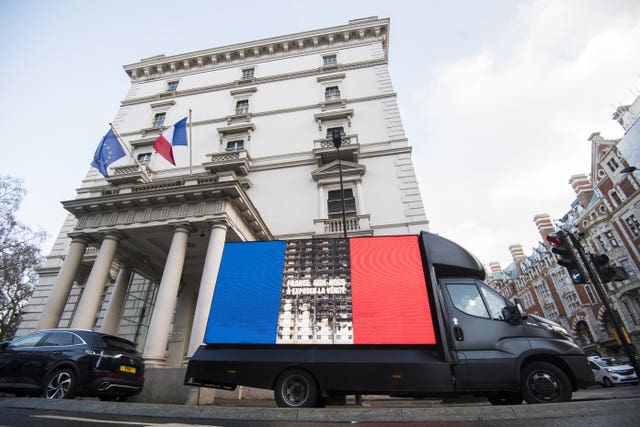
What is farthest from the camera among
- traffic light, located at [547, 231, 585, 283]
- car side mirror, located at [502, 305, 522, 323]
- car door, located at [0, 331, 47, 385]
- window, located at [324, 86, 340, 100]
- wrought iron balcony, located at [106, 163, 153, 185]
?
window, located at [324, 86, 340, 100]

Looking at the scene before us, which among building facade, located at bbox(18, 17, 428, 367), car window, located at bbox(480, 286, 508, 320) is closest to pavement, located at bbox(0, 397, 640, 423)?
building facade, located at bbox(18, 17, 428, 367)

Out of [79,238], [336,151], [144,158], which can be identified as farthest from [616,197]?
[79,238]

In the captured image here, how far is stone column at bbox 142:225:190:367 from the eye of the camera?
8.22 metres

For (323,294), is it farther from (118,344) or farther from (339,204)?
(339,204)

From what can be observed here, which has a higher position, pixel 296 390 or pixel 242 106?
pixel 242 106

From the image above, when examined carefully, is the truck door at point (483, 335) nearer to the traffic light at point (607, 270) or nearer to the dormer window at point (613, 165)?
the traffic light at point (607, 270)

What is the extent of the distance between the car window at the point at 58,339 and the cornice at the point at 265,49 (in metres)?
22.2

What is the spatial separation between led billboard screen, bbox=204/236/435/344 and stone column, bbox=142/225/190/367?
12.2 feet

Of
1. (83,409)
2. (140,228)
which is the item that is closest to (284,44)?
(140,228)

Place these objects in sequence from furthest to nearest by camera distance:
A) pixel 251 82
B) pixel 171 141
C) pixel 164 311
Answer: pixel 251 82 → pixel 171 141 → pixel 164 311

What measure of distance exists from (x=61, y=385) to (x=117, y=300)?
722 centimetres

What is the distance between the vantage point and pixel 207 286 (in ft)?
28.6

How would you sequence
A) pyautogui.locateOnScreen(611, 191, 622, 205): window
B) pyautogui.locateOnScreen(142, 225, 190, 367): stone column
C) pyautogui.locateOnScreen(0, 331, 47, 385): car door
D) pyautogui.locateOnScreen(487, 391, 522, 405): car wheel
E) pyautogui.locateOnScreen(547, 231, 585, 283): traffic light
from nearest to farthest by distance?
1. pyautogui.locateOnScreen(487, 391, 522, 405): car wheel
2. pyautogui.locateOnScreen(0, 331, 47, 385): car door
3. pyautogui.locateOnScreen(547, 231, 585, 283): traffic light
4. pyautogui.locateOnScreen(142, 225, 190, 367): stone column
5. pyautogui.locateOnScreen(611, 191, 622, 205): window

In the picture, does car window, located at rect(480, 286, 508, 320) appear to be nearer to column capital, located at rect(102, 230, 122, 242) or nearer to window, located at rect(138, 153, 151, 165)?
column capital, located at rect(102, 230, 122, 242)
